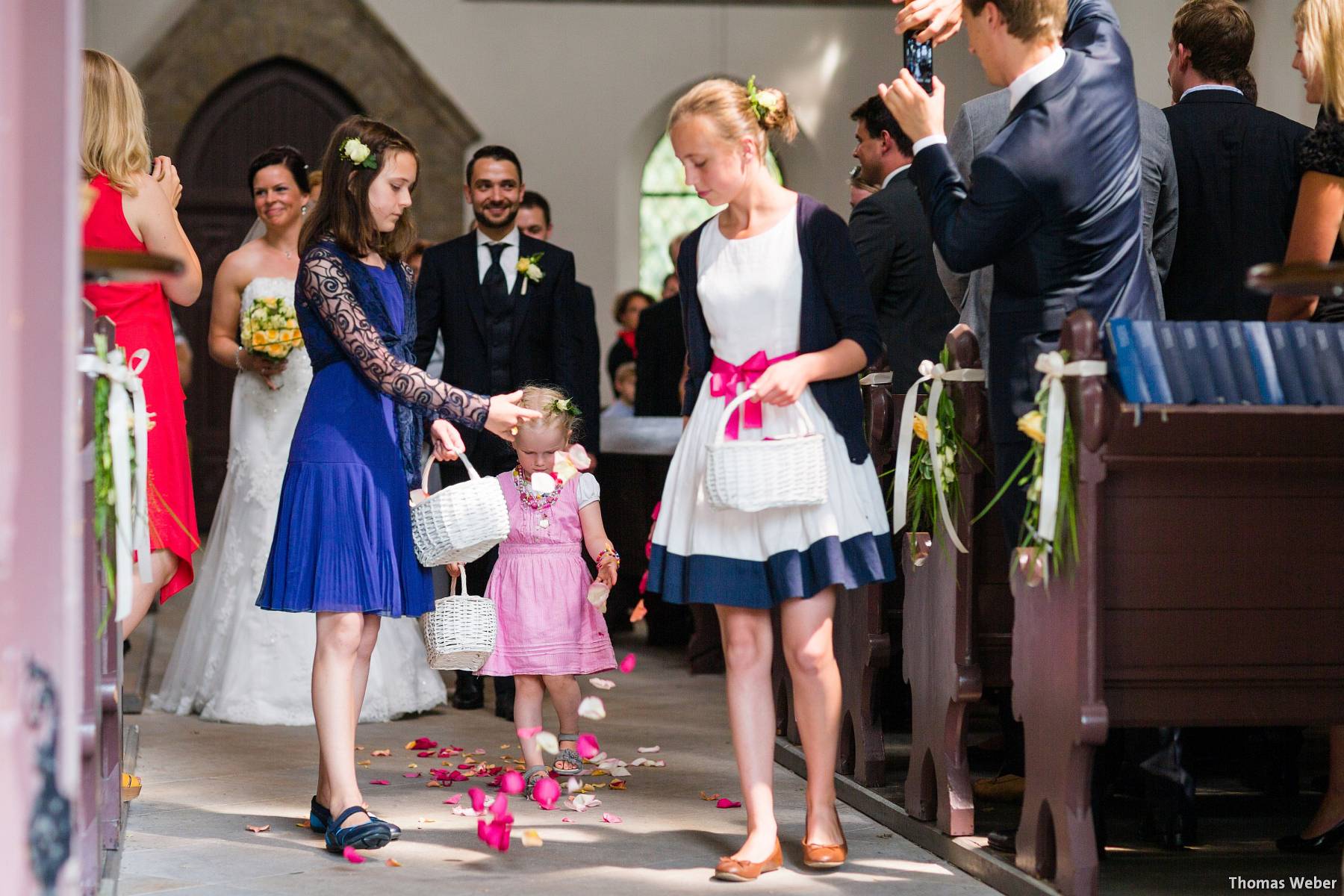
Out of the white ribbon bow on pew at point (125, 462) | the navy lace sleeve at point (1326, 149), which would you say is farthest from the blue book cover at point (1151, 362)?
the white ribbon bow on pew at point (125, 462)

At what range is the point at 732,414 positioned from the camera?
11.9ft

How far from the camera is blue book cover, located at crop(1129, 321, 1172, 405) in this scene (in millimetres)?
3062

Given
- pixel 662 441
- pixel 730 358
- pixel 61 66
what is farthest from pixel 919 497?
pixel 662 441

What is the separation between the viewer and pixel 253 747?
520 centimetres

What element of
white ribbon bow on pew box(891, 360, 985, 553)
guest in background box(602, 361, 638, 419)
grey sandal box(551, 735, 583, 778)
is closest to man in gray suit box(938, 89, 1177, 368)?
white ribbon bow on pew box(891, 360, 985, 553)

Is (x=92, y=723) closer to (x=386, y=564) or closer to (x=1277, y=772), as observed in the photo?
(x=386, y=564)

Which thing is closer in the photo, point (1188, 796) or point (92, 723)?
point (92, 723)

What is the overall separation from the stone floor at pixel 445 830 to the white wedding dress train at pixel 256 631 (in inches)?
5.6

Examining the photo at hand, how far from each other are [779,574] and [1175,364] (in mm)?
967

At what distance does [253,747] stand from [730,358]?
8.05 ft

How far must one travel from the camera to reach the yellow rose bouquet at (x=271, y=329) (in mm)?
5676

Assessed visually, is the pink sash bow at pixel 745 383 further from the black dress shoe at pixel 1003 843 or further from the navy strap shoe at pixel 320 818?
the navy strap shoe at pixel 320 818

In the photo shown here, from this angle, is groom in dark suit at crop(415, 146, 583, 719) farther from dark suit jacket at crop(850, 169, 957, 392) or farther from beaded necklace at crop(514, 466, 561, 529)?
dark suit jacket at crop(850, 169, 957, 392)

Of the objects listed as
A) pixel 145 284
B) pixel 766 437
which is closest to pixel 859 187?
pixel 766 437
